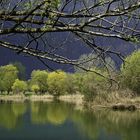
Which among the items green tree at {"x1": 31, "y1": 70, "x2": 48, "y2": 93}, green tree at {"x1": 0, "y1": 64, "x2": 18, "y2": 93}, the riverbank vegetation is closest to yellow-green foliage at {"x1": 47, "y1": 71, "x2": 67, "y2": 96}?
the riverbank vegetation

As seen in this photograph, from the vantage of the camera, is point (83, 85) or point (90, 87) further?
point (83, 85)

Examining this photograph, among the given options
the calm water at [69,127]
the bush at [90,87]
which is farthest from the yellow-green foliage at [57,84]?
the calm water at [69,127]

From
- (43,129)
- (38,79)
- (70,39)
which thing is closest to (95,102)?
(43,129)

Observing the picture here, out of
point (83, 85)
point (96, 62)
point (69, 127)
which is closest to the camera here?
point (96, 62)

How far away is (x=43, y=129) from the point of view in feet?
94.3

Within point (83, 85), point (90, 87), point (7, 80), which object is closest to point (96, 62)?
point (90, 87)

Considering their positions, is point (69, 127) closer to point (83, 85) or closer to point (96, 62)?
point (83, 85)

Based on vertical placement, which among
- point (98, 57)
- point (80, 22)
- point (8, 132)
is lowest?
point (8, 132)

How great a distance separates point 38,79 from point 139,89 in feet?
171

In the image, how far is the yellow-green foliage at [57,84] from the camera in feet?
266

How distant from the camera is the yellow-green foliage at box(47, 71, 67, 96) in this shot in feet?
266

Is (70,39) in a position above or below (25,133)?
above

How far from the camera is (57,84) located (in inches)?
3270

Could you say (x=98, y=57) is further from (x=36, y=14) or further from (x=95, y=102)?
(x=95, y=102)
